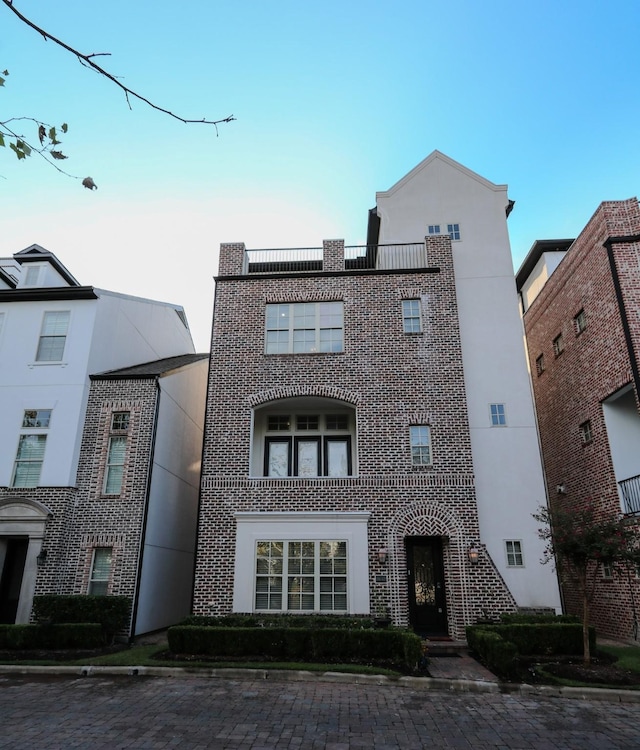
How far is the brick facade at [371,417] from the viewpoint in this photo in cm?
1262

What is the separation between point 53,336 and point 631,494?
53.0 ft

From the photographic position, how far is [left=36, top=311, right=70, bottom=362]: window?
1509 cm

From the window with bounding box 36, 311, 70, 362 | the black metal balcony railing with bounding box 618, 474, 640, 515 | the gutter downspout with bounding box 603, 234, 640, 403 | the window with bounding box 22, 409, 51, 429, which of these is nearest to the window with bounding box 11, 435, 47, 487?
the window with bounding box 22, 409, 51, 429

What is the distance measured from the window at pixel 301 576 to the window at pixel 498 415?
17.2 feet

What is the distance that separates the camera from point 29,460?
14.1 m

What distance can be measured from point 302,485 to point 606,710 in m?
7.63

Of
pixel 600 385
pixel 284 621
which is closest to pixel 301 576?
pixel 284 621

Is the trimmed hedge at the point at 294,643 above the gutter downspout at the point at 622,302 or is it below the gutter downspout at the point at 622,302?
below

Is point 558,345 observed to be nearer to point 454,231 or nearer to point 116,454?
point 454,231

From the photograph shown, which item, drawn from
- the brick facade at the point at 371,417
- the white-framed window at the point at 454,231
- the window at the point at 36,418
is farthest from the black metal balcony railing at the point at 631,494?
the window at the point at 36,418

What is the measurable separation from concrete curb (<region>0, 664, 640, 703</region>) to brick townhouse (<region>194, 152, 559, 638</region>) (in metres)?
2.80

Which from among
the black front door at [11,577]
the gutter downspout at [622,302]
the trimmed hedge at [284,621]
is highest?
the gutter downspout at [622,302]

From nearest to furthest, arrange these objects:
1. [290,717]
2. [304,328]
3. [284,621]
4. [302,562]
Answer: [290,717]
[284,621]
[302,562]
[304,328]

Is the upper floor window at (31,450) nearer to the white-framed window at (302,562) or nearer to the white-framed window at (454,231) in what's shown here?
the white-framed window at (302,562)
